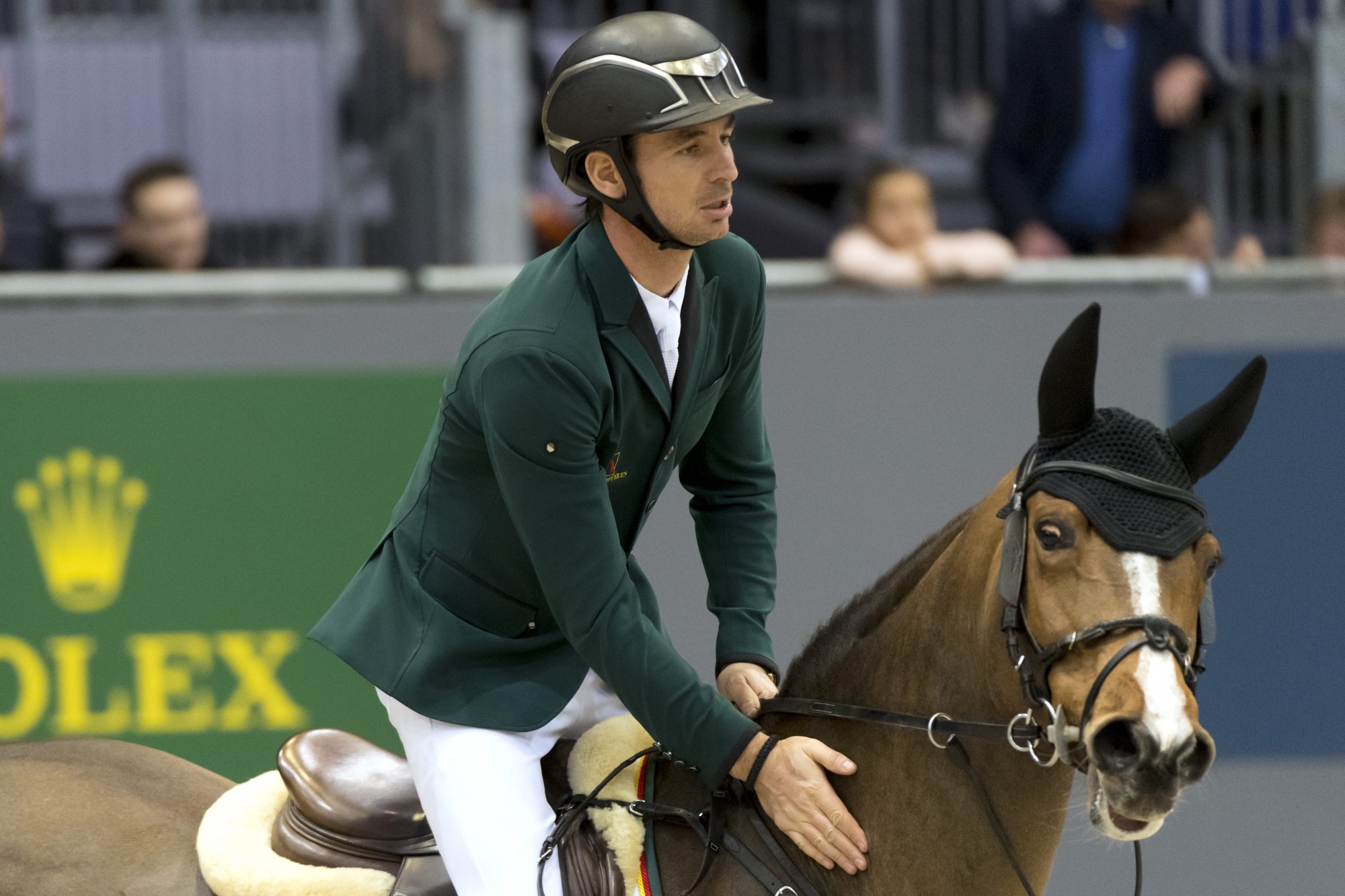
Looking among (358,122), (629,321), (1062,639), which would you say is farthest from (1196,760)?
(358,122)

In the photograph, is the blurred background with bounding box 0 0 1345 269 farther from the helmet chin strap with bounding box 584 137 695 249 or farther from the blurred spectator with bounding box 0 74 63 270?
the helmet chin strap with bounding box 584 137 695 249

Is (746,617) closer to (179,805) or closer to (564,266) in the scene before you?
(564,266)

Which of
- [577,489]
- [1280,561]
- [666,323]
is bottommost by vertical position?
[1280,561]

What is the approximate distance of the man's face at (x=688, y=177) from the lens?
243 centimetres

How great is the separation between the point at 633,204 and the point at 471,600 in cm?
68

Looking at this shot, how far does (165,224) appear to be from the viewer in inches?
199

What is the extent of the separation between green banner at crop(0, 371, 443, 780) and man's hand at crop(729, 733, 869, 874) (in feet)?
8.59

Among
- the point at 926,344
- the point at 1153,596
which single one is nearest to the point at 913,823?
the point at 1153,596

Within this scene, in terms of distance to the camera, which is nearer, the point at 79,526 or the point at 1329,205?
the point at 79,526

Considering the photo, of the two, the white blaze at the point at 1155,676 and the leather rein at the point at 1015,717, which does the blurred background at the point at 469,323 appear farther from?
the white blaze at the point at 1155,676

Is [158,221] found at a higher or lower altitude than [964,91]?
lower

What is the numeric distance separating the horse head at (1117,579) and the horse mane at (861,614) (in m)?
0.29

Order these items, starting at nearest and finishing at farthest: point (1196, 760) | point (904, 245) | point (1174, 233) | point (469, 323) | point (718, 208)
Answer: point (1196, 760), point (718, 208), point (469, 323), point (904, 245), point (1174, 233)

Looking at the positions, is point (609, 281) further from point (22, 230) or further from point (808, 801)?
point (22, 230)
